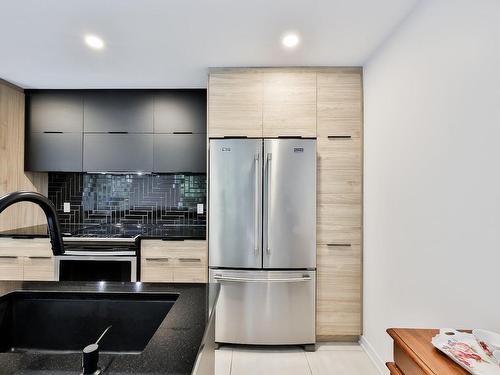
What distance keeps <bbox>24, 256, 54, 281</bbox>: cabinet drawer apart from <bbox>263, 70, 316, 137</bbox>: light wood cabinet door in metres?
2.42

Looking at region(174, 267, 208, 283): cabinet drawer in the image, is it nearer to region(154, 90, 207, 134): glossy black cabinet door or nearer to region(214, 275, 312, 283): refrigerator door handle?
region(214, 275, 312, 283): refrigerator door handle

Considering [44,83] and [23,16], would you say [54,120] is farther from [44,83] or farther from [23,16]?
[23,16]

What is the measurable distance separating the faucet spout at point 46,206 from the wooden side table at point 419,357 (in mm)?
1165

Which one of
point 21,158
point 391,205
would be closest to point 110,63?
point 21,158

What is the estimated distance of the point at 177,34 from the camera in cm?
232

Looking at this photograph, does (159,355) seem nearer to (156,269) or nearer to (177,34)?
(177,34)

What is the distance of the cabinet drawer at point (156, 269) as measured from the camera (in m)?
2.94

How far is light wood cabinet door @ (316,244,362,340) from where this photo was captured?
9.23ft

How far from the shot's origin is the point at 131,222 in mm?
3730

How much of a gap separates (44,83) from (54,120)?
1.28ft

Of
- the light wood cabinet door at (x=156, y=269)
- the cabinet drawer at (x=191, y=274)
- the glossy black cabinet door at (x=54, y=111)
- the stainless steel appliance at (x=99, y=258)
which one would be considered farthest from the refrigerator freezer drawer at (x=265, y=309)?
the glossy black cabinet door at (x=54, y=111)

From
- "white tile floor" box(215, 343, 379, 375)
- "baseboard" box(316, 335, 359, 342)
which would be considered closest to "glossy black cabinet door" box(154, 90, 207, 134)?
"white tile floor" box(215, 343, 379, 375)

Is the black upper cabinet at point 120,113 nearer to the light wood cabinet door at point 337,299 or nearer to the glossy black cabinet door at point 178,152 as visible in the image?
the glossy black cabinet door at point 178,152

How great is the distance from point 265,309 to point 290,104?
6.06ft
